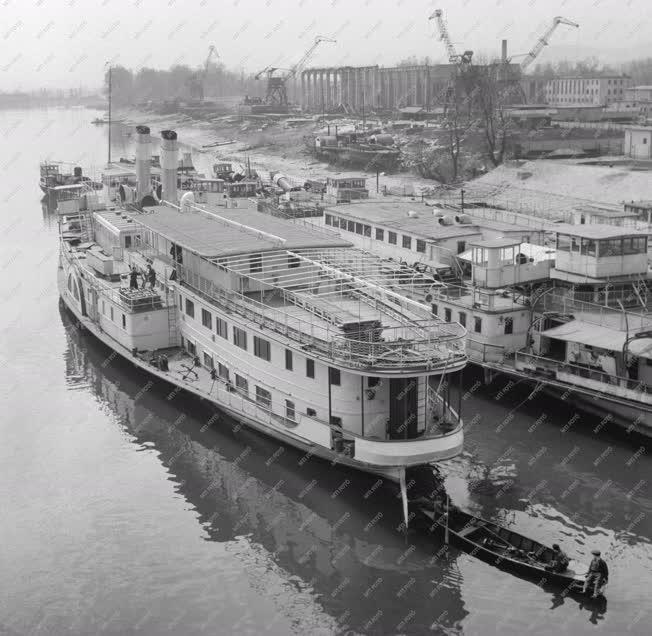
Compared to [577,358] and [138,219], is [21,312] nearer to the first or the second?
[138,219]

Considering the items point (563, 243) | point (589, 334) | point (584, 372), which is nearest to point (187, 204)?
point (563, 243)

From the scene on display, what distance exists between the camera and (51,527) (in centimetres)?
2639

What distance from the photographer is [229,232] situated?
37375 mm

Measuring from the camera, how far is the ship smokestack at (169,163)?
53.4m

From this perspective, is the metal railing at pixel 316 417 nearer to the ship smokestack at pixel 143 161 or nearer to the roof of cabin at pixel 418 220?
the roof of cabin at pixel 418 220

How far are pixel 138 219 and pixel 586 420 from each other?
70.2 feet

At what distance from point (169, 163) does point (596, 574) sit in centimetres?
3864

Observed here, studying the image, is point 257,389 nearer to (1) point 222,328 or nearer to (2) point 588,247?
(1) point 222,328

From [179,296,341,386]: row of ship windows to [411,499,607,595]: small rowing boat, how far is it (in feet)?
16.6

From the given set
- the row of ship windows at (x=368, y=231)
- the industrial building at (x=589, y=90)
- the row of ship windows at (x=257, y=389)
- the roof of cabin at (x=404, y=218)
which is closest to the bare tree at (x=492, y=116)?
the industrial building at (x=589, y=90)

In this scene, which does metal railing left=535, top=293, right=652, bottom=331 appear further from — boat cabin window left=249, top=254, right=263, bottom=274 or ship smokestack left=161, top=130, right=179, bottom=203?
ship smokestack left=161, top=130, right=179, bottom=203

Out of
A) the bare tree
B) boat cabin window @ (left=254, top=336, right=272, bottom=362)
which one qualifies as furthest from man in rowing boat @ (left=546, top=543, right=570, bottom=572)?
the bare tree

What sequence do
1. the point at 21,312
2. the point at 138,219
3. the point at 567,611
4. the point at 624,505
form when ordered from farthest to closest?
the point at 21,312, the point at 138,219, the point at 624,505, the point at 567,611

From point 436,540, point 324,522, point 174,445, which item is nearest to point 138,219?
point 174,445
